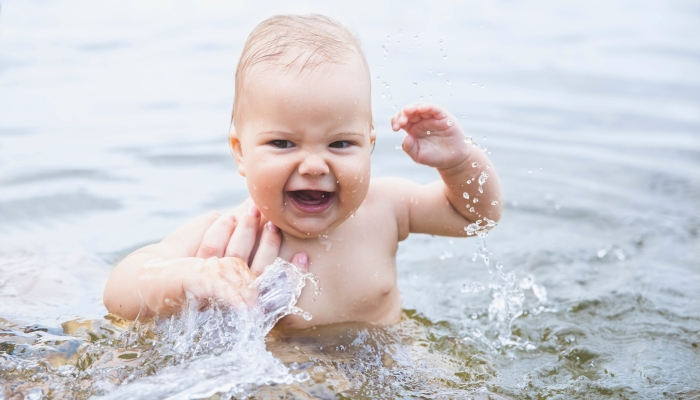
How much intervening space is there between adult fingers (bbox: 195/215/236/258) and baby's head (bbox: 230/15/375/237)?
10.2 inches

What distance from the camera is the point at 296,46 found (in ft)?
8.80

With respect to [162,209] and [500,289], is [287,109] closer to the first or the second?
[500,289]

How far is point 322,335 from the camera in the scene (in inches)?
118

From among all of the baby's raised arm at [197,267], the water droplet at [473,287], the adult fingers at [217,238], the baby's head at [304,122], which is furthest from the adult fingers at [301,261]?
the water droplet at [473,287]

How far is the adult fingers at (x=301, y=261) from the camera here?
2936 millimetres

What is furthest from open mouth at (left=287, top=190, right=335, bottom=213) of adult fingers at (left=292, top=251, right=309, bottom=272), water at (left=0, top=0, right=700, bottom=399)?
water at (left=0, top=0, right=700, bottom=399)

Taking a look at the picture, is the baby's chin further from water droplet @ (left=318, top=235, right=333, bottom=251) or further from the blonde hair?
the blonde hair

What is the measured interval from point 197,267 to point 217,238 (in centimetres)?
37

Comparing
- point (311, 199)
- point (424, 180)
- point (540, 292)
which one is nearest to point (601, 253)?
point (540, 292)

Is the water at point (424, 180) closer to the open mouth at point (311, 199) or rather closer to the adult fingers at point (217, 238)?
the adult fingers at point (217, 238)

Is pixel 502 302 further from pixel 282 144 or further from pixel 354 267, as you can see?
pixel 282 144

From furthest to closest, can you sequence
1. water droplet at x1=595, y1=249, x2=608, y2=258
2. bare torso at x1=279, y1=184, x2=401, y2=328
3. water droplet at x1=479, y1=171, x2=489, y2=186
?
water droplet at x1=595, y1=249, x2=608, y2=258, water droplet at x1=479, y1=171, x2=489, y2=186, bare torso at x1=279, y1=184, x2=401, y2=328

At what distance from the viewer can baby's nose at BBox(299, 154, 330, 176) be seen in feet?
8.46

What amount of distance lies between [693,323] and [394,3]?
810 centimetres
